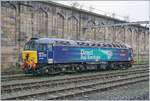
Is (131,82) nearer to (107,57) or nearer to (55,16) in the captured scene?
(107,57)

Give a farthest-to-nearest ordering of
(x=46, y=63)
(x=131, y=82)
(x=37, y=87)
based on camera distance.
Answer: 1. (x=46, y=63)
2. (x=131, y=82)
3. (x=37, y=87)

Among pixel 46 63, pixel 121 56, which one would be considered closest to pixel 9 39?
pixel 46 63

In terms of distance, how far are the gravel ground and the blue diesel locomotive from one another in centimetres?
698

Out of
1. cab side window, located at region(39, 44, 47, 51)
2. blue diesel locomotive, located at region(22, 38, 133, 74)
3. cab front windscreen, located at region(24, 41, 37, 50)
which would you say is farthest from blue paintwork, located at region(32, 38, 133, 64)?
cab front windscreen, located at region(24, 41, 37, 50)

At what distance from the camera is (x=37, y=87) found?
15680 millimetres

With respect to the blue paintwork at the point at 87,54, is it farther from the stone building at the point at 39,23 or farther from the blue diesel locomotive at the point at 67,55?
the stone building at the point at 39,23

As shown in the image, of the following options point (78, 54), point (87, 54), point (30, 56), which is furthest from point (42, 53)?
point (87, 54)

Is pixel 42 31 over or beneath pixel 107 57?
over

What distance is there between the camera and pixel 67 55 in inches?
933

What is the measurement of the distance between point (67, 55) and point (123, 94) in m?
9.89

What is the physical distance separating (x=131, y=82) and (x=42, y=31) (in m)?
13.1

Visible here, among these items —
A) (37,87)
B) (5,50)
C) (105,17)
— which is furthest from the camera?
(105,17)

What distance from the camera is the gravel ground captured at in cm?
1311

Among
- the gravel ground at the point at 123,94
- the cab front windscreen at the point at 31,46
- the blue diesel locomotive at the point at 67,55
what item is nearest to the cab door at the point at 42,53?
the blue diesel locomotive at the point at 67,55
